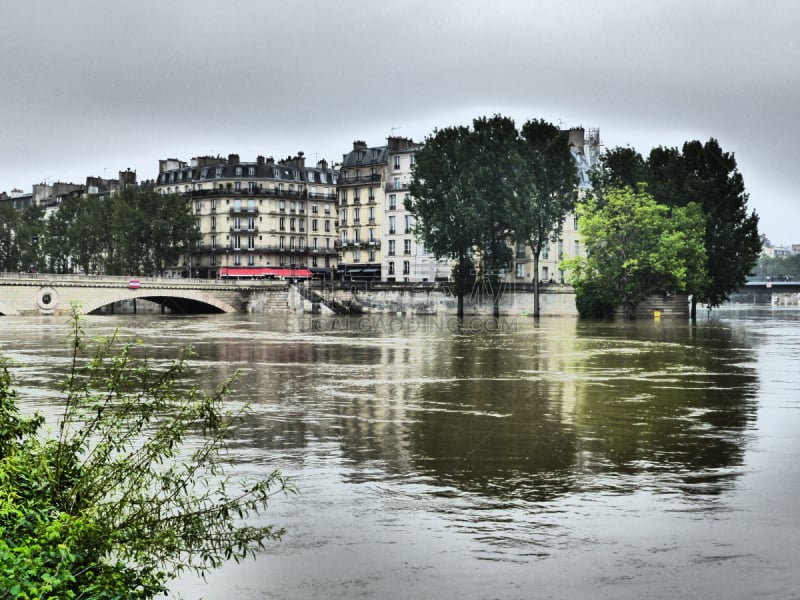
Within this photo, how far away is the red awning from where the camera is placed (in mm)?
132375

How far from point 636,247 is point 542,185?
10209 millimetres

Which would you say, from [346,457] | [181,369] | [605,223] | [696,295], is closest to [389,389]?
[346,457]

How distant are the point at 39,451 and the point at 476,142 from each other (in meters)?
80.4

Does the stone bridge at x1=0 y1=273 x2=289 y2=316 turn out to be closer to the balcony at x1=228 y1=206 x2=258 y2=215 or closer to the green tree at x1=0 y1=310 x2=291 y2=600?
the balcony at x1=228 y1=206 x2=258 y2=215

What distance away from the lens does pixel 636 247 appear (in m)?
74.6

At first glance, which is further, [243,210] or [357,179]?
[243,210]

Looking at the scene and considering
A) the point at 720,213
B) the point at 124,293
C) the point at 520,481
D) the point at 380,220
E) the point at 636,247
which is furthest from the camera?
the point at 380,220

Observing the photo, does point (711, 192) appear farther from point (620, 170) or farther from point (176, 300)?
point (176, 300)

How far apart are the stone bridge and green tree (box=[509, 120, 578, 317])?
108 feet

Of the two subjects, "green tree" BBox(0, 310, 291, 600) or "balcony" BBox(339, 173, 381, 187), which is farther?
"balcony" BBox(339, 173, 381, 187)

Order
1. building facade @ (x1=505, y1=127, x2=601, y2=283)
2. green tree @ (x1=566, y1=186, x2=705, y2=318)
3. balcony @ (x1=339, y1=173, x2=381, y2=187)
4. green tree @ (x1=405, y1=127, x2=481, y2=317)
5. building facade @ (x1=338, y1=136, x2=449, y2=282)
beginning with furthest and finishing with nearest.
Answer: balcony @ (x1=339, y1=173, x2=381, y2=187)
building facade @ (x1=338, y1=136, x2=449, y2=282)
building facade @ (x1=505, y1=127, x2=601, y2=283)
green tree @ (x1=405, y1=127, x2=481, y2=317)
green tree @ (x1=566, y1=186, x2=705, y2=318)

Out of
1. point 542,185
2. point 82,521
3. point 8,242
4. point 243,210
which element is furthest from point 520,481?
point 8,242

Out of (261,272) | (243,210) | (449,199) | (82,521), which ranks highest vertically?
(243,210)

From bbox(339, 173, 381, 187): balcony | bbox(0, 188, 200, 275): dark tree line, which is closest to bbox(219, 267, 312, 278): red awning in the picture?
bbox(0, 188, 200, 275): dark tree line
